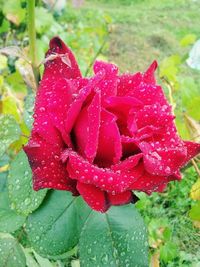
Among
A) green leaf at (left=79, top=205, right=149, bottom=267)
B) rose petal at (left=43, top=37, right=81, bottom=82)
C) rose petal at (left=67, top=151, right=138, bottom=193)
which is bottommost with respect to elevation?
green leaf at (left=79, top=205, right=149, bottom=267)

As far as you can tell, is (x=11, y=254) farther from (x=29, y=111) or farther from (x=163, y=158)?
(x=163, y=158)

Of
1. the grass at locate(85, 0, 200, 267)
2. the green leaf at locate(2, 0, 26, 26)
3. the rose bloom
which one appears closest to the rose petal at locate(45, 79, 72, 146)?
the rose bloom

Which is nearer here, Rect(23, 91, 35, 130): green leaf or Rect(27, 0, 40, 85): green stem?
Rect(27, 0, 40, 85): green stem

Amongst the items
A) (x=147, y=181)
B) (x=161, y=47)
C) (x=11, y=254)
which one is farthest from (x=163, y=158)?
(x=161, y=47)

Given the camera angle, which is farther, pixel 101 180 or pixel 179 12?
pixel 179 12

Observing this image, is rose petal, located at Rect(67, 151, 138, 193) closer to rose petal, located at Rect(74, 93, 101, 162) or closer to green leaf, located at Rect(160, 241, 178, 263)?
rose petal, located at Rect(74, 93, 101, 162)

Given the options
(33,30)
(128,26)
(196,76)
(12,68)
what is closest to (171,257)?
(33,30)

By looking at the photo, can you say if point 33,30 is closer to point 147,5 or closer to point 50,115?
point 50,115
